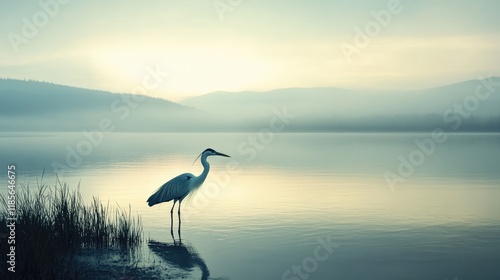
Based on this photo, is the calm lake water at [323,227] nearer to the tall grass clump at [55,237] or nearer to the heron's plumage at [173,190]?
the heron's plumage at [173,190]

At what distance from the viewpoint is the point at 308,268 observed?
10.7 metres

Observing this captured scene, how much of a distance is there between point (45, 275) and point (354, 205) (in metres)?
14.1

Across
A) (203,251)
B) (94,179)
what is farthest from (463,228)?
(94,179)

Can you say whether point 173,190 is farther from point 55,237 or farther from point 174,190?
point 55,237

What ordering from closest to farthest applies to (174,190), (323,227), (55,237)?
(55,237) → (174,190) → (323,227)

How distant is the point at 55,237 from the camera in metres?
10.4

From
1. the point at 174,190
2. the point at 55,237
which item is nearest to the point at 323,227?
the point at 174,190

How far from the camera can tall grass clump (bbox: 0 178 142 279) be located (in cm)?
764

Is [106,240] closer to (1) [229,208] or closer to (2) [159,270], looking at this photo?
(2) [159,270]

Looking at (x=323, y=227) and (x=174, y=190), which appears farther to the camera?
(x=323, y=227)

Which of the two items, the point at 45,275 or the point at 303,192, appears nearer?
the point at 45,275

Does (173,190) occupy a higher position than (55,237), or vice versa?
(173,190)

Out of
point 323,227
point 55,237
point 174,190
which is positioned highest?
point 174,190

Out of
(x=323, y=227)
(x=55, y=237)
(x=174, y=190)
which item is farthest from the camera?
(x=323, y=227)
